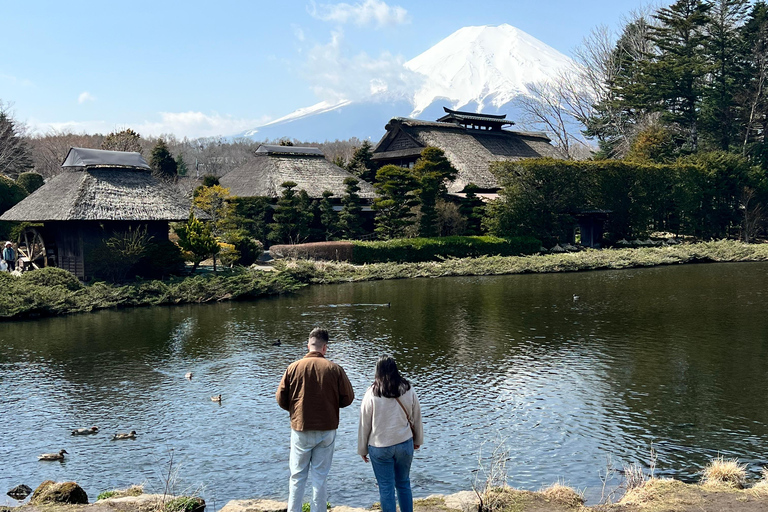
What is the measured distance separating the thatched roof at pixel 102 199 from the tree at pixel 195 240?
54cm

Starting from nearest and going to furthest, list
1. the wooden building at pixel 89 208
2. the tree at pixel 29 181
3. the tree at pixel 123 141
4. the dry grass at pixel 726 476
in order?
the dry grass at pixel 726 476 < the wooden building at pixel 89 208 < the tree at pixel 29 181 < the tree at pixel 123 141

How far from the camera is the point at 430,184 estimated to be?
1684 inches

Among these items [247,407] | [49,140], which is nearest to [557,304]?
[247,407]

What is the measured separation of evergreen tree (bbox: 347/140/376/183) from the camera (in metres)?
55.7

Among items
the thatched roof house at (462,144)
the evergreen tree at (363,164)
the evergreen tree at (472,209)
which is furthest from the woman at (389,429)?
the evergreen tree at (363,164)

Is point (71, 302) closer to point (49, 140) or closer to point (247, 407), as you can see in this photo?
point (247, 407)

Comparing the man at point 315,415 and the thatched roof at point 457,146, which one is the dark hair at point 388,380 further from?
the thatched roof at point 457,146

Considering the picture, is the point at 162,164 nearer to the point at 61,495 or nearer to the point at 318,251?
the point at 318,251

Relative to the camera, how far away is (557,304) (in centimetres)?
2567

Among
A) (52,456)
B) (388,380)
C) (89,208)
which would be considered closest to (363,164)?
(89,208)

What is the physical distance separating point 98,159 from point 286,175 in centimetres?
1653

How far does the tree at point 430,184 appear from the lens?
4275cm

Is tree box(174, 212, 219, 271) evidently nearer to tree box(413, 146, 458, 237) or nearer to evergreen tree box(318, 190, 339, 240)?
evergreen tree box(318, 190, 339, 240)

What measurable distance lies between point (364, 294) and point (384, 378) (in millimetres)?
22847
